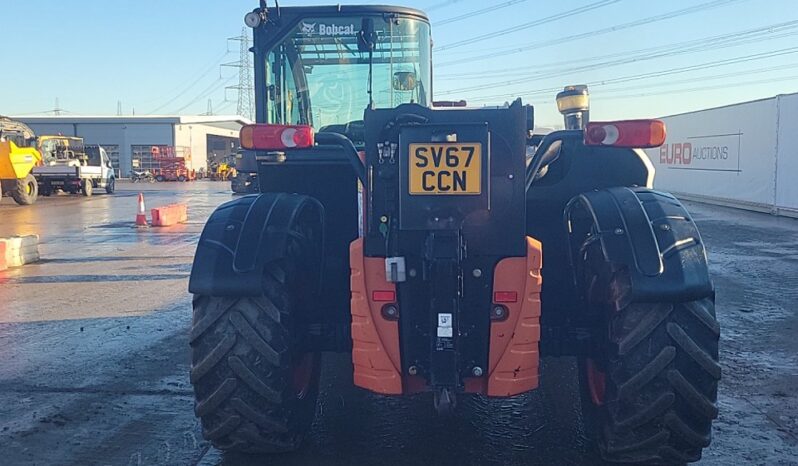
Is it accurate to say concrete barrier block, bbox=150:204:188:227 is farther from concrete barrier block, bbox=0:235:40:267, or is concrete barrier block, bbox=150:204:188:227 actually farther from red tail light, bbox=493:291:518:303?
red tail light, bbox=493:291:518:303

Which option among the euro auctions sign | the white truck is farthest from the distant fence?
the white truck

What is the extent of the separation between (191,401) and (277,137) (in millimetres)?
2243

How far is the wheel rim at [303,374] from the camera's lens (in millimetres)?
4069

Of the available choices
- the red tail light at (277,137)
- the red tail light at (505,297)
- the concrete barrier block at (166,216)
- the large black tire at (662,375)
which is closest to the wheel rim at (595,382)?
the large black tire at (662,375)

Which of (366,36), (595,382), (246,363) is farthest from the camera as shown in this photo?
(366,36)

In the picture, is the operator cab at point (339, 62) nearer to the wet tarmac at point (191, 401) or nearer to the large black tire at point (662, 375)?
the wet tarmac at point (191, 401)

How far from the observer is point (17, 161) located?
23703 mm

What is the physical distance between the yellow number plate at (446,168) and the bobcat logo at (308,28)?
253cm

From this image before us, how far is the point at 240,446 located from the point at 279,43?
10.1 feet

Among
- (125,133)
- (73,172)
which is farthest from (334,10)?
(125,133)

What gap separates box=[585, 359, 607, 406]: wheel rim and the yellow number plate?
1.30m

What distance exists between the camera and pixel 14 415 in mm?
4676

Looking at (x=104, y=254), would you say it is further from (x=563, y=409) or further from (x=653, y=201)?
(x=653, y=201)

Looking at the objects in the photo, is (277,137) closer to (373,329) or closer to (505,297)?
(373,329)
